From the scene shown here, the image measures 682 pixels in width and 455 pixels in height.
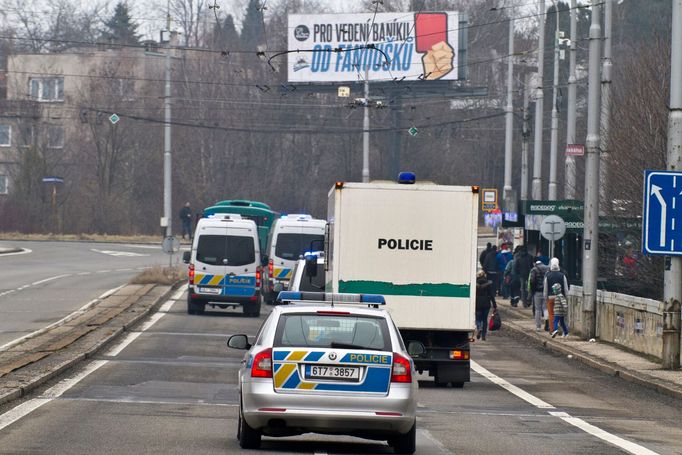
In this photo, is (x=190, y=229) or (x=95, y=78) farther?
(x=95, y=78)

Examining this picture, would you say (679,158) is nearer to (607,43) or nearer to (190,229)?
(607,43)

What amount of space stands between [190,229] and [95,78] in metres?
19.2

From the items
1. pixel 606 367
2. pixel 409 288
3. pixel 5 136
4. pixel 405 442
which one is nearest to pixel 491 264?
pixel 606 367

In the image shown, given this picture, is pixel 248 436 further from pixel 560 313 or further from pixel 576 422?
pixel 560 313

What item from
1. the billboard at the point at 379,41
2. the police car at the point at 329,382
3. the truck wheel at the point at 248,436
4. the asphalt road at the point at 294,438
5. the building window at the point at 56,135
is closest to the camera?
the police car at the point at 329,382

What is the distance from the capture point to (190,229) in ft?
254

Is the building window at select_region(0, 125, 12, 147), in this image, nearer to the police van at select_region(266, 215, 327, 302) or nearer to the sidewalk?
the police van at select_region(266, 215, 327, 302)

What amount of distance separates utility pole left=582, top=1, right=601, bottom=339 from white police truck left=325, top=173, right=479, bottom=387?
1073 centimetres

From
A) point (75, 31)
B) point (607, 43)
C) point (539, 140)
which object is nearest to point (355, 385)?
point (607, 43)

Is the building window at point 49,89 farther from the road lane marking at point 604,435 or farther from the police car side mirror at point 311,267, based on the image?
the road lane marking at point 604,435

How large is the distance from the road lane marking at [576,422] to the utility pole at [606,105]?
1031cm

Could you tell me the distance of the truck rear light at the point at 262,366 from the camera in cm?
1272

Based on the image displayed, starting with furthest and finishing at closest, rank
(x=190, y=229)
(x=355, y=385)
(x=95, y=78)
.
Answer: (x=95, y=78) < (x=190, y=229) < (x=355, y=385)

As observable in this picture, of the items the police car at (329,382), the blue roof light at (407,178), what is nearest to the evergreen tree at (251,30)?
the blue roof light at (407,178)
